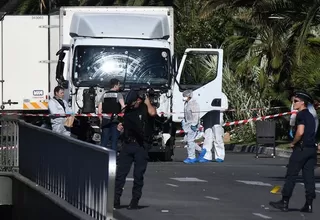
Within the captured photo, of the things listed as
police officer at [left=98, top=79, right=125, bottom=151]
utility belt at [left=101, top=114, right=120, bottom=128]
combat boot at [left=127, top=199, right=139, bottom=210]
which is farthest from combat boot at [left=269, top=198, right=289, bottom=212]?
utility belt at [left=101, top=114, right=120, bottom=128]

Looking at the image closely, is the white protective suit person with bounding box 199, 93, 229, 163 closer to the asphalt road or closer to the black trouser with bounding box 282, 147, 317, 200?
the asphalt road

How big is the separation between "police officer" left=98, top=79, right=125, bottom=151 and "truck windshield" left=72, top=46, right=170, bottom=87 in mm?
2408

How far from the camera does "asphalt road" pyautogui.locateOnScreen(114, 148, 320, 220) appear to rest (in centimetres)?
1462

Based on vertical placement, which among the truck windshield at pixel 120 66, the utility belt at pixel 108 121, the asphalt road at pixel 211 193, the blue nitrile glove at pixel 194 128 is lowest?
the asphalt road at pixel 211 193

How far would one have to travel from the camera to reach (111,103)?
2075 cm

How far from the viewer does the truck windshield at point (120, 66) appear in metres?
23.9

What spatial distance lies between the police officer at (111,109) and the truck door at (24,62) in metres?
8.16

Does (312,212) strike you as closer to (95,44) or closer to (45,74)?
(95,44)

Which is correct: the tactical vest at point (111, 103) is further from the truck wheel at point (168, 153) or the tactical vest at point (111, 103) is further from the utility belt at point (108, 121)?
the truck wheel at point (168, 153)

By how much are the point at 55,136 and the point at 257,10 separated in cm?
1821

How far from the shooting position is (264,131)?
28891mm

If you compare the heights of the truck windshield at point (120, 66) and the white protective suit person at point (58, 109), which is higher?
the truck windshield at point (120, 66)

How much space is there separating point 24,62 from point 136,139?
15.8 meters

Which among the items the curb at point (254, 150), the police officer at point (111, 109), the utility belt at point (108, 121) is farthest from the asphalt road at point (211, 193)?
the curb at point (254, 150)
